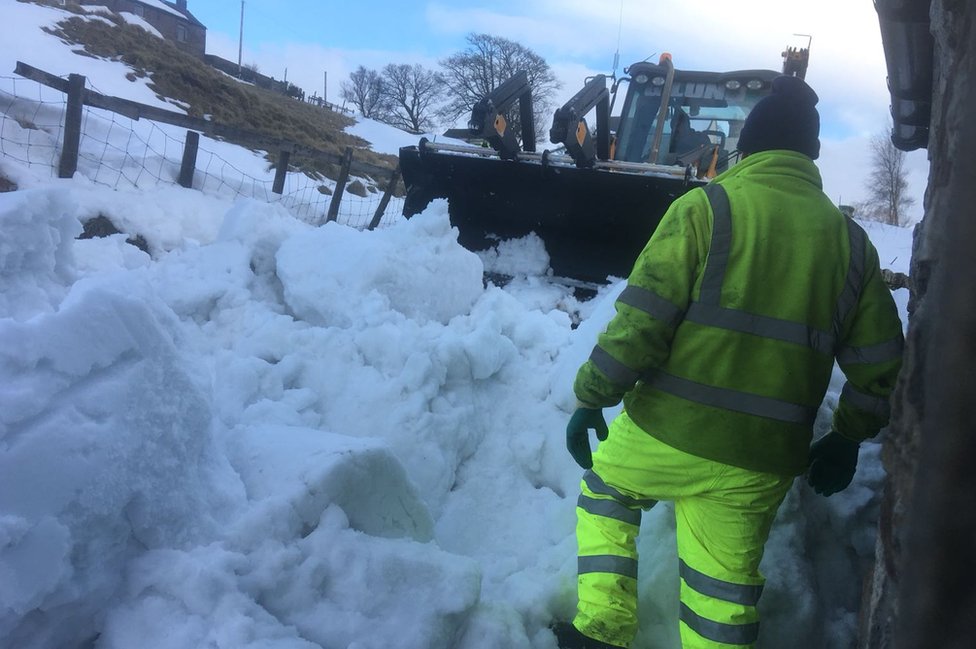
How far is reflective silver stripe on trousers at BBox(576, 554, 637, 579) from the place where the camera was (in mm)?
1936

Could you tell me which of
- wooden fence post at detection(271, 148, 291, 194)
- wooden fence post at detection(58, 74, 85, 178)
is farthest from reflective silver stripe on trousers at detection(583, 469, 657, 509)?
wooden fence post at detection(271, 148, 291, 194)

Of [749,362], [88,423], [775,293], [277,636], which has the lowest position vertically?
[277,636]

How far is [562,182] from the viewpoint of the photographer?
5656 mm

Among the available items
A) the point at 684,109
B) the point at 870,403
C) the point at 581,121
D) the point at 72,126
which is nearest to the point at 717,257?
the point at 870,403

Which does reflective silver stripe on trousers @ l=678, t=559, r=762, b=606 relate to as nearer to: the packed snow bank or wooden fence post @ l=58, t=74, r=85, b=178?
the packed snow bank

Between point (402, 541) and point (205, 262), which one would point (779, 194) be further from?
point (205, 262)

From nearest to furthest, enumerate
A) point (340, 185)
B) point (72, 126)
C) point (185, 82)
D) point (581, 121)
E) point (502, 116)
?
point (581, 121) < point (502, 116) < point (72, 126) < point (340, 185) < point (185, 82)

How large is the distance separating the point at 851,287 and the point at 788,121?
0.51 meters

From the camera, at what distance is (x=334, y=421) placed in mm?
2881

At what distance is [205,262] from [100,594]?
2.57 metres

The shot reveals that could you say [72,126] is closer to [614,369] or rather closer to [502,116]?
[502,116]

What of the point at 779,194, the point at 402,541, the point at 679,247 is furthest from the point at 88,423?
the point at 779,194

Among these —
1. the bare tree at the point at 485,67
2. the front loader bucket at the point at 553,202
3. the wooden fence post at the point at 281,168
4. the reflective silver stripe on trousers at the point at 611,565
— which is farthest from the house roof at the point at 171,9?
the reflective silver stripe on trousers at the point at 611,565

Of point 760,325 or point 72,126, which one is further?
point 72,126
